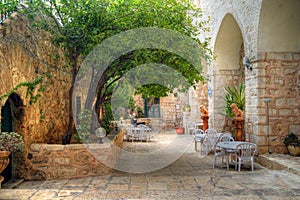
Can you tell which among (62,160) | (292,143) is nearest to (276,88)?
(292,143)

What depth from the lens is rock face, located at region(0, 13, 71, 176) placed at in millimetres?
3740

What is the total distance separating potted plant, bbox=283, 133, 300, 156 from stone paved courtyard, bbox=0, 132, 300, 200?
0.82m

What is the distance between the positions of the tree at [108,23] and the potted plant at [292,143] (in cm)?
213

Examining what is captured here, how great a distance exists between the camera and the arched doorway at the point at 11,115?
13.6 ft

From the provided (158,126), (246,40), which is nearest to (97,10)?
(246,40)

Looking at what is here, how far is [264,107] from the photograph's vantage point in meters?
5.43

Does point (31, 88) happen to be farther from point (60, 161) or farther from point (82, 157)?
point (82, 157)

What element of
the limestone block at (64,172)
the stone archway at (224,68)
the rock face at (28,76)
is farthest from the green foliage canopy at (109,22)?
the stone archway at (224,68)

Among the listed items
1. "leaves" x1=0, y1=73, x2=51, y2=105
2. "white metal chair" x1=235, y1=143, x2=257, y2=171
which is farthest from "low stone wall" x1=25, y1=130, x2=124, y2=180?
"white metal chair" x1=235, y1=143, x2=257, y2=171

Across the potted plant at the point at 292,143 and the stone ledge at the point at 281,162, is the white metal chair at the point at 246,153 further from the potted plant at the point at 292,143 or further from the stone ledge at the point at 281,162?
the potted plant at the point at 292,143

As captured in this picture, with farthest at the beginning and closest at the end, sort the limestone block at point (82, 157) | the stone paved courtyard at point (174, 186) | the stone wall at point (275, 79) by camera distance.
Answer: the stone wall at point (275, 79) < the limestone block at point (82, 157) < the stone paved courtyard at point (174, 186)

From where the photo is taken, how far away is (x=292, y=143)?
17.2 ft

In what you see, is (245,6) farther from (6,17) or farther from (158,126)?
(158,126)

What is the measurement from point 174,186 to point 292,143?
287 centimetres
